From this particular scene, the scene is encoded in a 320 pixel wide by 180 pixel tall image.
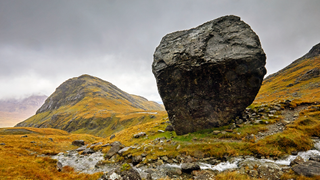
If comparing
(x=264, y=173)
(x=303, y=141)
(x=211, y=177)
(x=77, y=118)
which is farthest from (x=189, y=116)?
(x=77, y=118)

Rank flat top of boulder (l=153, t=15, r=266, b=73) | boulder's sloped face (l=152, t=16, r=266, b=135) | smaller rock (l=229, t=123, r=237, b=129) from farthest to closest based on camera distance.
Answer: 1. smaller rock (l=229, t=123, r=237, b=129)
2. boulder's sloped face (l=152, t=16, r=266, b=135)
3. flat top of boulder (l=153, t=15, r=266, b=73)

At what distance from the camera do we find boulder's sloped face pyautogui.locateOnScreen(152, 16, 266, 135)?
17.2 m

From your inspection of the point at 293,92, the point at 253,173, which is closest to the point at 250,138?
the point at 253,173

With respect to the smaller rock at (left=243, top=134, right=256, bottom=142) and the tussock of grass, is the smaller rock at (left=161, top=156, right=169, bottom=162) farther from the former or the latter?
the tussock of grass

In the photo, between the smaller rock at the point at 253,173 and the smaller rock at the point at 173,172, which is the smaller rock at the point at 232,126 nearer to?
the smaller rock at the point at 253,173

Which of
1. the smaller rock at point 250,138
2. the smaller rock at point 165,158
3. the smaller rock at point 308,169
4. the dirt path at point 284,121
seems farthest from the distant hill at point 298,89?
the smaller rock at point 165,158

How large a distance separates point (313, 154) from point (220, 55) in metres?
13.8

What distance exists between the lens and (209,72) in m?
18.3

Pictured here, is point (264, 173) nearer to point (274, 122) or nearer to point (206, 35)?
point (274, 122)

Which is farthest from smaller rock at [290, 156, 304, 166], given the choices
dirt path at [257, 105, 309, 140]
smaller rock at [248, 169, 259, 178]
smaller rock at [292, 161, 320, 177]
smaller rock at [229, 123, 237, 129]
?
smaller rock at [229, 123, 237, 129]

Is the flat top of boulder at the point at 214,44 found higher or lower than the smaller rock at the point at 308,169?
higher

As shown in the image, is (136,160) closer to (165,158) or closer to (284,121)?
(165,158)

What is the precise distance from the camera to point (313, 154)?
11.7m

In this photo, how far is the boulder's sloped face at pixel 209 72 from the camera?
17.2m
